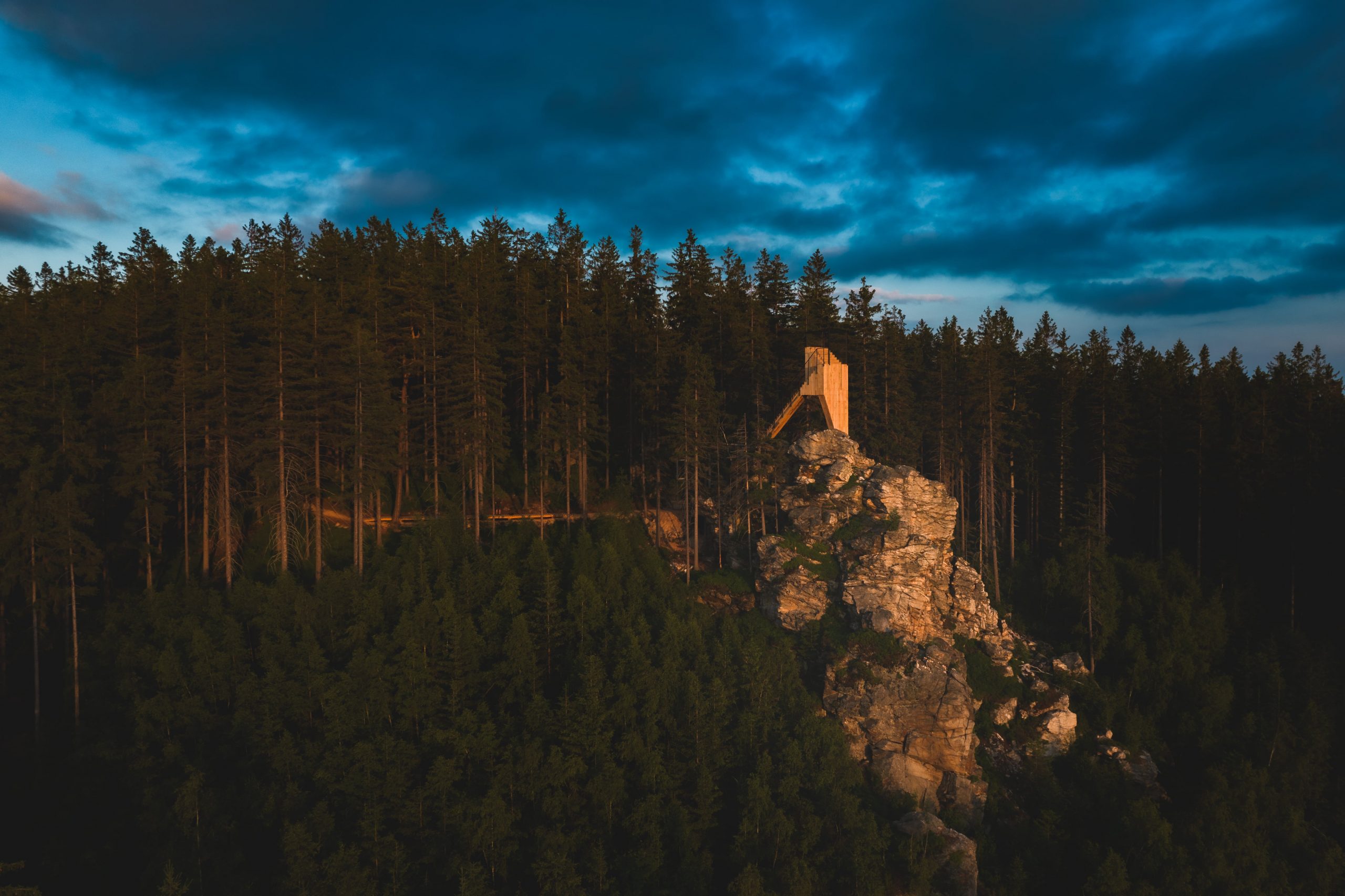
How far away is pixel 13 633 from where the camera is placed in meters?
30.5

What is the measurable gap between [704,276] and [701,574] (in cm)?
2195

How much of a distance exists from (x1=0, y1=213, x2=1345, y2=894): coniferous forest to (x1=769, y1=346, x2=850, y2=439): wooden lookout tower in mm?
2788

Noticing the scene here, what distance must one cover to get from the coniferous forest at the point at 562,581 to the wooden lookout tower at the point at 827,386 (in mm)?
2788

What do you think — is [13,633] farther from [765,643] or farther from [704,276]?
[704,276]

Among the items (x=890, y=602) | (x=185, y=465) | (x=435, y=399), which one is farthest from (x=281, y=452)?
(x=890, y=602)

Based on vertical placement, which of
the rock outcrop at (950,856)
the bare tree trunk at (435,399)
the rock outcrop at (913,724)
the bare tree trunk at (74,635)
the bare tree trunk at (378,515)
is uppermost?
the bare tree trunk at (435,399)

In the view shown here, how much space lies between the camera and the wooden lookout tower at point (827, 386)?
40.4 m

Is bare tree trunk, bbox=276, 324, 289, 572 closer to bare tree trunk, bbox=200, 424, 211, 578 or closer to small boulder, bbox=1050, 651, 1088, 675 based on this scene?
bare tree trunk, bbox=200, 424, 211, 578

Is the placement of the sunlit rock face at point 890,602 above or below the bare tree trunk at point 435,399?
below

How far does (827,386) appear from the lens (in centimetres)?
4041

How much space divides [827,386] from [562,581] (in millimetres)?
18263

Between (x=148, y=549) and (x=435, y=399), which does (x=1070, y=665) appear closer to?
(x=435, y=399)

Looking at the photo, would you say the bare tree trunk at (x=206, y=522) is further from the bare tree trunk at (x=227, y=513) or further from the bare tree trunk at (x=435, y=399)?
the bare tree trunk at (x=435, y=399)

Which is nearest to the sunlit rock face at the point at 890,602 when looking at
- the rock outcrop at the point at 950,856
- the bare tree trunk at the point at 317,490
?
the rock outcrop at the point at 950,856
